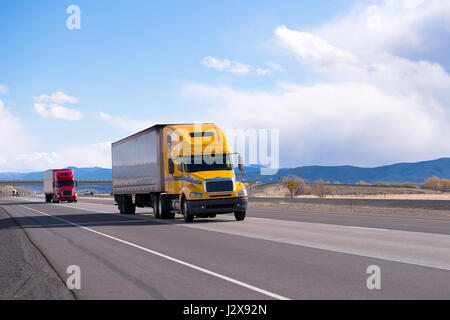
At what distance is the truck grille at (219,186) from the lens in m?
22.5

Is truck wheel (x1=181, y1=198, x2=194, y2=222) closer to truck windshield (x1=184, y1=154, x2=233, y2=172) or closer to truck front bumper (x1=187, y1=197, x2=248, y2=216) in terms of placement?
truck front bumper (x1=187, y1=197, x2=248, y2=216)

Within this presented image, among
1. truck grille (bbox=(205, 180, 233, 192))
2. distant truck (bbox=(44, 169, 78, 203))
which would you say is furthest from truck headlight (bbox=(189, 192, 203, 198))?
distant truck (bbox=(44, 169, 78, 203))

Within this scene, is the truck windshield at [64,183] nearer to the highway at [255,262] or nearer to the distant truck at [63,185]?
the distant truck at [63,185]

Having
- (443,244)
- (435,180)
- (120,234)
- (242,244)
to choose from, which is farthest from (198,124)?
(435,180)

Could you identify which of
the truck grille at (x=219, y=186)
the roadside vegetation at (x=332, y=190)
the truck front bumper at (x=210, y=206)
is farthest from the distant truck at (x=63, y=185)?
the truck grille at (x=219, y=186)

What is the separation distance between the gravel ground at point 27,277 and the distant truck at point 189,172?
27.5ft

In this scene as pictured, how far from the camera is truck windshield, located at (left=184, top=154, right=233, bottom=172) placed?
76.5ft

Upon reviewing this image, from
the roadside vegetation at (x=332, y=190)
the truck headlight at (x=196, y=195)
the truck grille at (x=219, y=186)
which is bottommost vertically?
the roadside vegetation at (x=332, y=190)

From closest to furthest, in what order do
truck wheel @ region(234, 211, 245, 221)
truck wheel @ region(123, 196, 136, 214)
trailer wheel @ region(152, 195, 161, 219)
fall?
1. truck wheel @ region(234, 211, 245, 221)
2. trailer wheel @ region(152, 195, 161, 219)
3. truck wheel @ region(123, 196, 136, 214)

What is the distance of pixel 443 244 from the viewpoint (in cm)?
1390

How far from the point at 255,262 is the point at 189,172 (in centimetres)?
1233

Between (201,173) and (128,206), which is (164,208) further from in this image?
(128,206)
